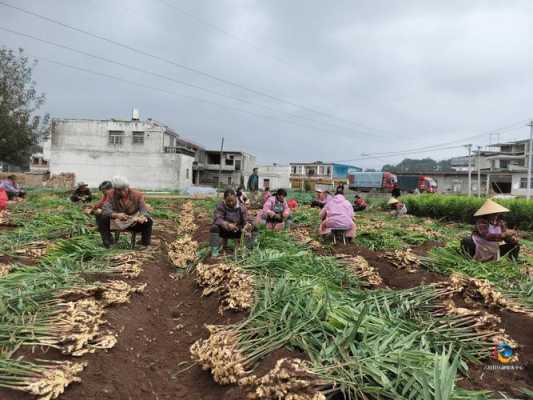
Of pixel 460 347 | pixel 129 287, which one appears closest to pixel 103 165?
pixel 129 287

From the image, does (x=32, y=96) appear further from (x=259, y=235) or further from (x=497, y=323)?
(x=497, y=323)

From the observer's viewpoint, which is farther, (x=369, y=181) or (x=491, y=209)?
(x=369, y=181)

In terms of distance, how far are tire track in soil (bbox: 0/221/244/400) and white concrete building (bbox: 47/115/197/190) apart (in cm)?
2960

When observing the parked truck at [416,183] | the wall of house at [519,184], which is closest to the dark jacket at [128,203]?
the parked truck at [416,183]

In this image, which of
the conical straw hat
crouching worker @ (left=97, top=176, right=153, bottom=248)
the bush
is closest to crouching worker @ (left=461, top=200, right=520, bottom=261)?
the conical straw hat

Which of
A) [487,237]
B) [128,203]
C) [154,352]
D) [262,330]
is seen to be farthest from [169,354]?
[487,237]

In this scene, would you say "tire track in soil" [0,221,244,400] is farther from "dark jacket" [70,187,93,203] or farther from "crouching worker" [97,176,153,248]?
"dark jacket" [70,187,93,203]

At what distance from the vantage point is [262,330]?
276 cm

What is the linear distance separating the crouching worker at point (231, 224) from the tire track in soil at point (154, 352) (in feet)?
3.54

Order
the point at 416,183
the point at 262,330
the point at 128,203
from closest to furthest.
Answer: the point at 262,330, the point at 128,203, the point at 416,183

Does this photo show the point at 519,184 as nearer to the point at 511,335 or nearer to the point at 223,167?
the point at 223,167

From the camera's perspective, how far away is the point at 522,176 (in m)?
37.2

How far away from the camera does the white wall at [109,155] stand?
1303 inches

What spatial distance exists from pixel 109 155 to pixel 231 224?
3040 centimetres
